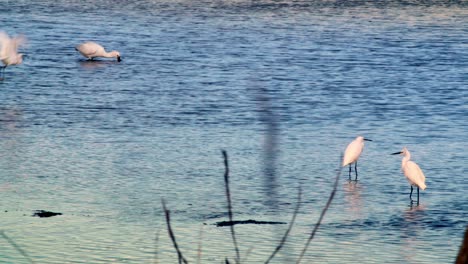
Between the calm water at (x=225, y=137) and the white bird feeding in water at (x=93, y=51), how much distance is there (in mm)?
145

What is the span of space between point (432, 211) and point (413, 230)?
57cm

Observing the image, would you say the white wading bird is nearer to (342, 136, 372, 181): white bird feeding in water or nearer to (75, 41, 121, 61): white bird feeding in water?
(75, 41, 121, 61): white bird feeding in water

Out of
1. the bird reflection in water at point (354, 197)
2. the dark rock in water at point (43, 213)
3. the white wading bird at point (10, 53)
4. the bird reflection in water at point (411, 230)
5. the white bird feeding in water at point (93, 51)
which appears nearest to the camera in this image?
the bird reflection in water at point (411, 230)

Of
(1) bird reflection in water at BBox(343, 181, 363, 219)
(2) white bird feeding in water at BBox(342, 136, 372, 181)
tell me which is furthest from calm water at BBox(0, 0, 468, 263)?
(2) white bird feeding in water at BBox(342, 136, 372, 181)

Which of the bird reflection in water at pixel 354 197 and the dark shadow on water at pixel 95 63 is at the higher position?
the bird reflection in water at pixel 354 197

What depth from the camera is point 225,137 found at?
1023cm

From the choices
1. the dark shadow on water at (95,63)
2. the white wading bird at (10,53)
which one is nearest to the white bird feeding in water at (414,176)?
the white wading bird at (10,53)

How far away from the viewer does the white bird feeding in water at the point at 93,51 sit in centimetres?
1616

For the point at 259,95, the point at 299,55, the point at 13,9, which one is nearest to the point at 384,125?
the point at 299,55

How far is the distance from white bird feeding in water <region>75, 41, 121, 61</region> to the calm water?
0.48 ft

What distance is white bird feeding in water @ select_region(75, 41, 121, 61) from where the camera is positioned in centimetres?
1616

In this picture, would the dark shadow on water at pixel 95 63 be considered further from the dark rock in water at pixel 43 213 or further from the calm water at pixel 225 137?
the dark rock in water at pixel 43 213

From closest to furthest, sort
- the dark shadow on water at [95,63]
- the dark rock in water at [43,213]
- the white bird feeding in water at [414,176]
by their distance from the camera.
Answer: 1. the dark rock in water at [43,213]
2. the white bird feeding in water at [414,176]
3. the dark shadow on water at [95,63]

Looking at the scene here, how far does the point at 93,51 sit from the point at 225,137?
6.48 meters
